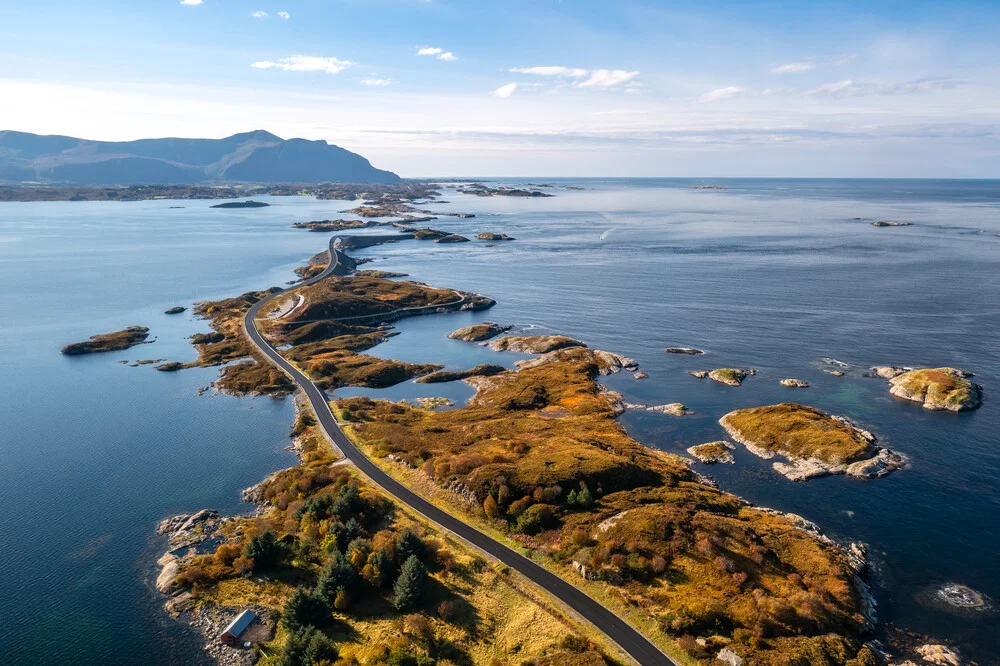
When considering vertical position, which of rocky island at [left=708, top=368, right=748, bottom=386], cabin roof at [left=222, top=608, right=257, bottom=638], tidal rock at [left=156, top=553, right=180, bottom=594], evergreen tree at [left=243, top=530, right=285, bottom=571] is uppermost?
rocky island at [left=708, top=368, right=748, bottom=386]

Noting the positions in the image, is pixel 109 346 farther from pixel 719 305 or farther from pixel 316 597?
pixel 719 305

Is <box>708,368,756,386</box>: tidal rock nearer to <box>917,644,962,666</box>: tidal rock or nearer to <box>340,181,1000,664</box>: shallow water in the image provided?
<box>340,181,1000,664</box>: shallow water

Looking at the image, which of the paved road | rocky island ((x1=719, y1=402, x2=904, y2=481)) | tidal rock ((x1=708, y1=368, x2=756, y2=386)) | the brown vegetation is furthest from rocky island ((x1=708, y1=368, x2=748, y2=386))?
the paved road

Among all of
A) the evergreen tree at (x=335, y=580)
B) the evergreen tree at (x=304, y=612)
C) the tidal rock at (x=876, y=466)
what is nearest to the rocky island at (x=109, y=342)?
the evergreen tree at (x=335, y=580)

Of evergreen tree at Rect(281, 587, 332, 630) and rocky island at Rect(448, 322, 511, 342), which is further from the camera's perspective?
rocky island at Rect(448, 322, 511, 342)

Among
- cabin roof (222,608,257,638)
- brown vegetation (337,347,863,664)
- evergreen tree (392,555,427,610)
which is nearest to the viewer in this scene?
brown vegetation (337,347,863,664)

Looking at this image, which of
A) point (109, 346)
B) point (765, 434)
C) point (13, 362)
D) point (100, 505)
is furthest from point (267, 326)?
point (765, 434)

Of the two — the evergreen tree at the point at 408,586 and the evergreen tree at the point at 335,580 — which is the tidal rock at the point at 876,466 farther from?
the evergreen tree at the point at 335,580

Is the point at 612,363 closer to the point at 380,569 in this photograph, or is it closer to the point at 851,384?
the point at 851,384
